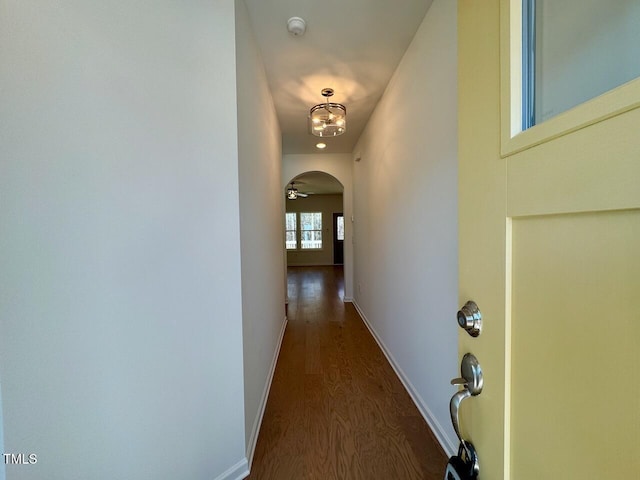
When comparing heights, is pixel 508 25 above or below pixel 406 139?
below

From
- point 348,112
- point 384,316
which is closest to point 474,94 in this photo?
point 384,316

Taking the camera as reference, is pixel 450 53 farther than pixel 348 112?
No

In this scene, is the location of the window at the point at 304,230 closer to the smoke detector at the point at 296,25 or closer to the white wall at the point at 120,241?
the smoke detector at the point at 296,25

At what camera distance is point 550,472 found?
0.43 meters

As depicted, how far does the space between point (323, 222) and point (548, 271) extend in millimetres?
9669

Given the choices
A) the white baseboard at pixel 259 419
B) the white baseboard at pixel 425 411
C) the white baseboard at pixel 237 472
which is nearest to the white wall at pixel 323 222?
the white baseboard at pixel 425 411

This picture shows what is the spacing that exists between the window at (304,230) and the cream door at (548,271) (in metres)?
9.43

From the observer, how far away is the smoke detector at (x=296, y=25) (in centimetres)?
167

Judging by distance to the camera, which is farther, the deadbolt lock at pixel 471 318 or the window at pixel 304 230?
the window at pixel 304 230

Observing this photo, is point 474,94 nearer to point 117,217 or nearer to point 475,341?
point 475,341

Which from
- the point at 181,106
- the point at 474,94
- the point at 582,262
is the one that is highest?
the point at 181,106

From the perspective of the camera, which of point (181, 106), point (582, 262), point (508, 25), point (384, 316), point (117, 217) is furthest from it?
point (384, 316)

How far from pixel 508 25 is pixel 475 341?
25.4 inches

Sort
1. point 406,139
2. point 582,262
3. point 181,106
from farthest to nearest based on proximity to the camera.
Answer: point 406,139
point 181,106
point 582,262
